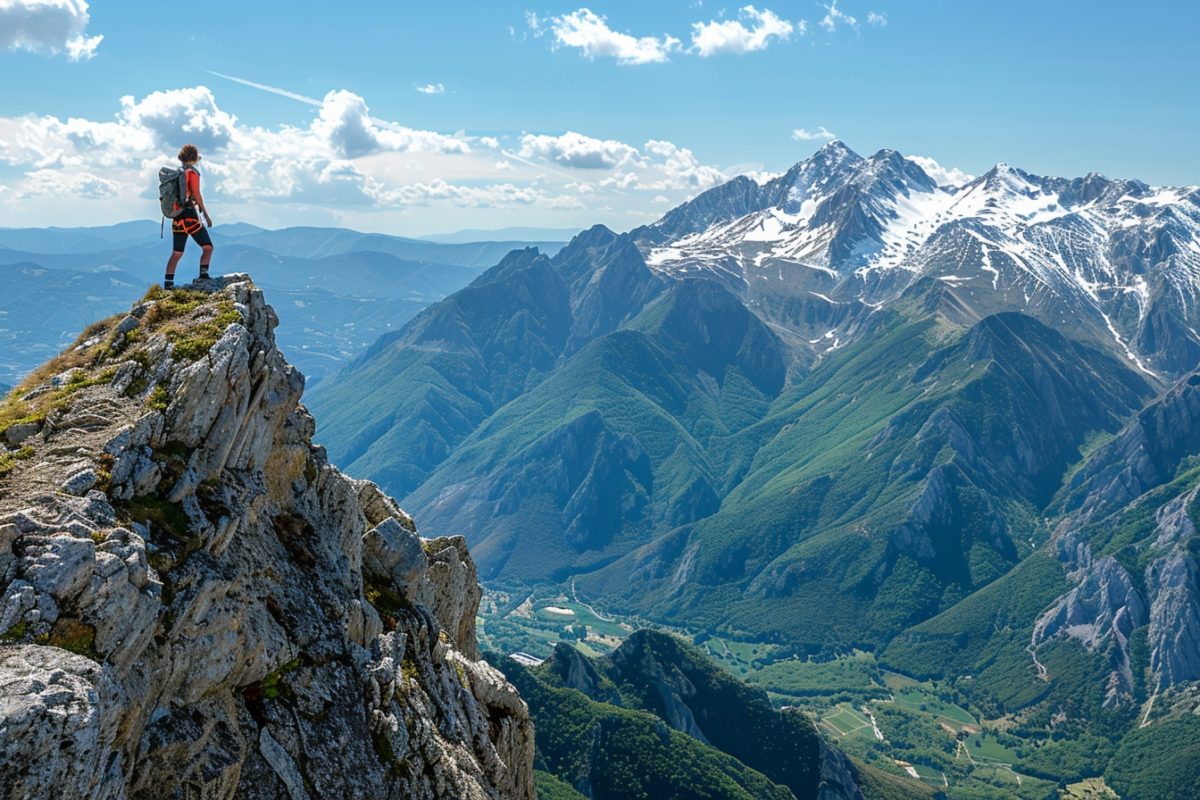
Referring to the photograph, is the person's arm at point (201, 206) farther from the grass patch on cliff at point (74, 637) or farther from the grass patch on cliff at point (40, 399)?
the grass patch on cliff at point (74, 637)

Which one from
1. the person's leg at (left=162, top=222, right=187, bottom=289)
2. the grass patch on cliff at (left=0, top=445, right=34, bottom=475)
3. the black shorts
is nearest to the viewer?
the grass patch on cliff at (left=0, top=445, right=34, bottom=475)

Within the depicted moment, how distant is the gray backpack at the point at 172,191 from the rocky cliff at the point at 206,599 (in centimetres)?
338

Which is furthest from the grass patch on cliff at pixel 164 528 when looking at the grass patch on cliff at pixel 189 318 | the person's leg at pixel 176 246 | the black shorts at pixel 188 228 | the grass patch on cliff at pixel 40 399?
the black shorts at pixel 188 228

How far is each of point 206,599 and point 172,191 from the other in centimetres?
1755

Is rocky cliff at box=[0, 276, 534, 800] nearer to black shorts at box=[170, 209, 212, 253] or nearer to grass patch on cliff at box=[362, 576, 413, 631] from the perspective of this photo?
grass patch on cliff at box=[362, 576, 413, 631]

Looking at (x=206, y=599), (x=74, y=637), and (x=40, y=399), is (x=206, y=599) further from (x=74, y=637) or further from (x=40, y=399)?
(x=40, y=399)

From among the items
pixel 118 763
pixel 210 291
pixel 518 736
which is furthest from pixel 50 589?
pixel 518 736

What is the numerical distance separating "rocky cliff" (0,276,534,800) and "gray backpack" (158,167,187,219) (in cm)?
338

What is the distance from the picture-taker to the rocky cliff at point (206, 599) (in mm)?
21016

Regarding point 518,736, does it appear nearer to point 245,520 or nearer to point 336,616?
point 336,616

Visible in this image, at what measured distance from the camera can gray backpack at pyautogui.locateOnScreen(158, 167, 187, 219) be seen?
35.5 m

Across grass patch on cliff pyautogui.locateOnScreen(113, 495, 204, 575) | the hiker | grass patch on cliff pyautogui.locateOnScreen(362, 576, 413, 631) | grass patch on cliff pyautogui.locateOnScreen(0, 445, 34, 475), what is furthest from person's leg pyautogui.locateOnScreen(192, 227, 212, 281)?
grass patch on cliff pyautogui.locateOnScreen(362, 576, 413, 631)

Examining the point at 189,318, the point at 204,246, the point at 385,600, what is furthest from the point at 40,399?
the point at 385,600

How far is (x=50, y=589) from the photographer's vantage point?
70.2 ft
